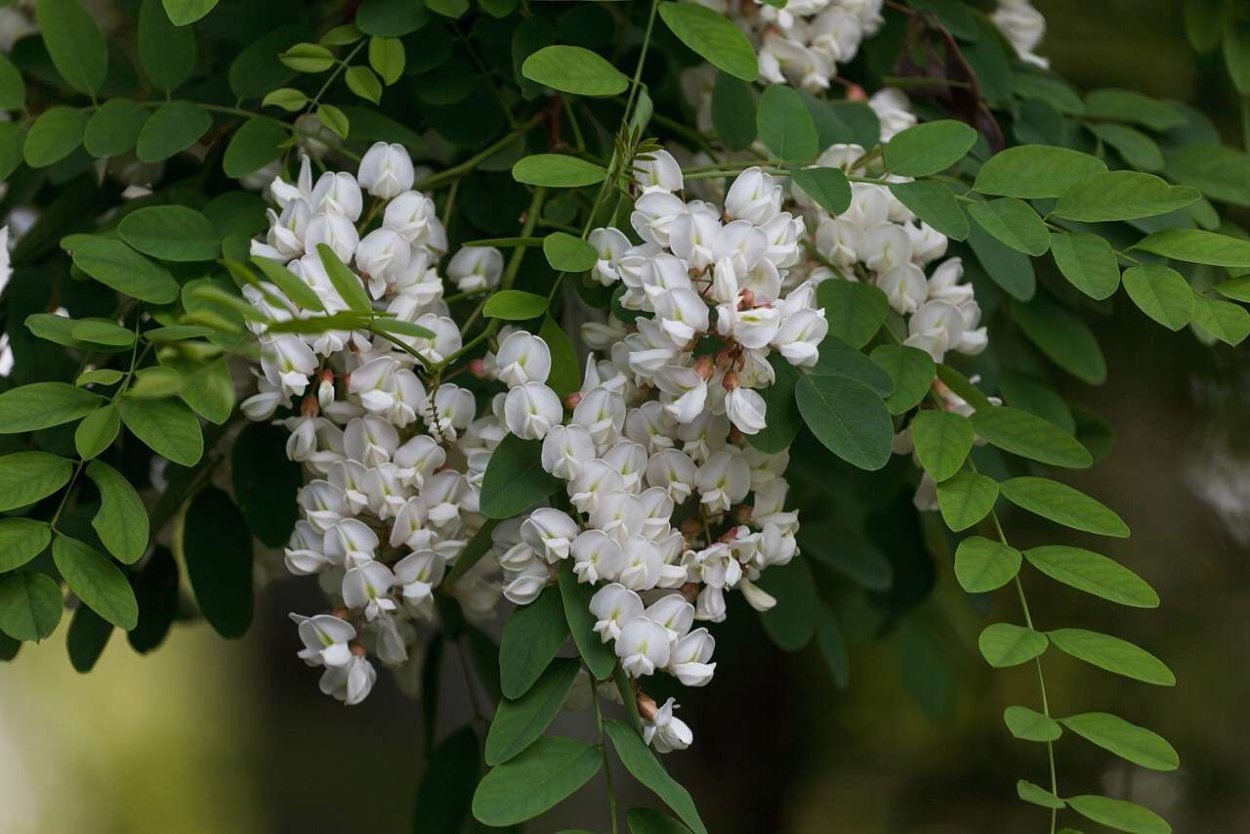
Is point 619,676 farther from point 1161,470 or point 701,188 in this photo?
point 1161,470

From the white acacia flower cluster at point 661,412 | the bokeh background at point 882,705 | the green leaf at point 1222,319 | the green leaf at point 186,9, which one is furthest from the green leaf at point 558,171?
the bokeh background at point 882,705

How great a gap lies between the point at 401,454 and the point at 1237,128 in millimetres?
618

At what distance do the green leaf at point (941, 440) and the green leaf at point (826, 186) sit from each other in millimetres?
85

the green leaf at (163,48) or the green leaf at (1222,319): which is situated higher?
the green leaf at (1222,319)

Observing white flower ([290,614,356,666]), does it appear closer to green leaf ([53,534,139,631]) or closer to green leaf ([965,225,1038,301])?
green leaf ([53,534,139,631])

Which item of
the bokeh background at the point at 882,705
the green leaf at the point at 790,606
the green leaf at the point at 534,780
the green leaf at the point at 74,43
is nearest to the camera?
the green leaf at the point at 534,780

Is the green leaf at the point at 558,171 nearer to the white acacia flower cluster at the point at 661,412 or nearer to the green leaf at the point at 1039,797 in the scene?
the white acacia flower cluster at the point at 661,412

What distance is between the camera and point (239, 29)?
1.76 feet

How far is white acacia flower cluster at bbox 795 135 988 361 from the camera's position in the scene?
0.47 m

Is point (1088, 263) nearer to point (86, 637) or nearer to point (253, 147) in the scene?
point (253, 147)

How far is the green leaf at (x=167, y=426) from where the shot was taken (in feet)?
1.35

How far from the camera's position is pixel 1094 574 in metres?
0.44

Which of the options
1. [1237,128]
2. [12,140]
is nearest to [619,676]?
[12,140]

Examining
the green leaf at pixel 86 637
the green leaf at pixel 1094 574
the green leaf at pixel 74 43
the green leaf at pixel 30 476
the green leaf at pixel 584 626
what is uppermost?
the green leaf at pixel 74 43
